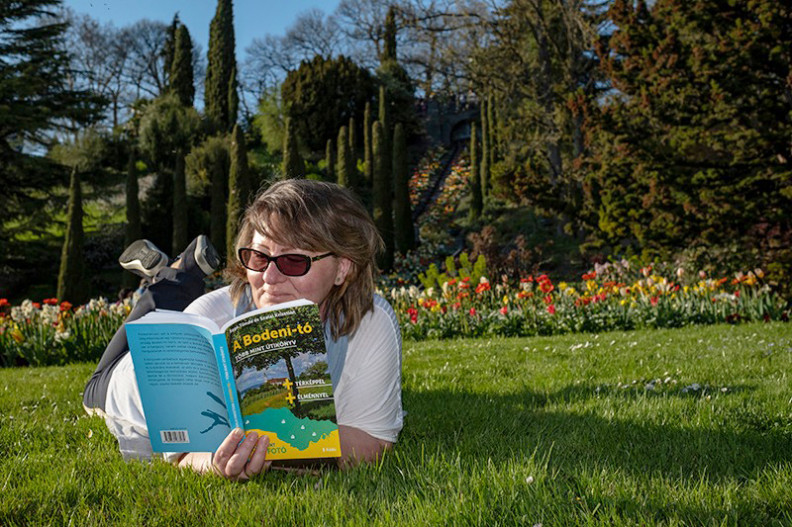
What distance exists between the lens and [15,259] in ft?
59.1

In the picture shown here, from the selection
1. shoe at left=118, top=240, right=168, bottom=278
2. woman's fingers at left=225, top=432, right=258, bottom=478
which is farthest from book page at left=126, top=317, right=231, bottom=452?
shoe at left=118, top=240, right=168, bottom=278

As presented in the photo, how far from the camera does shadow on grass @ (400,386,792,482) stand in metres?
2.31

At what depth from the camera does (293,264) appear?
2166 millimetres

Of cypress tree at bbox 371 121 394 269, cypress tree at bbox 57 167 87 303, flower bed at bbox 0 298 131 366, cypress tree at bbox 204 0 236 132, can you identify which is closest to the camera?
flower bed at bbox 0 298 131 366

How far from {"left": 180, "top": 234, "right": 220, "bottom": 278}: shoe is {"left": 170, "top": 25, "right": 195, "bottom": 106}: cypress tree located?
27415mm

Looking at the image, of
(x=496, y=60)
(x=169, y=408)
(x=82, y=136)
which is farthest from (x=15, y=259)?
(x=169, y=408)

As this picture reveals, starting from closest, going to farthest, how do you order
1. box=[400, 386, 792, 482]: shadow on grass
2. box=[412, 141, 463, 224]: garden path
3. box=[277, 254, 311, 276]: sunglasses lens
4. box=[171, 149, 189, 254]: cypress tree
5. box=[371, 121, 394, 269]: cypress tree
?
box=[277, 254, 311, 276]: sunglasses lens < box=[400, 386, 792, 482]: shadow on grass < box=[171, 149, 189, 254]: cypress tree < box=[371, 121, 394, 269]: cypress tree < box=[412, 141, 463, 224]: garden path

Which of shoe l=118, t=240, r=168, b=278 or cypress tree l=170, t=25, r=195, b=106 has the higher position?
cypress tree l=170, t=25, r=195, b=106

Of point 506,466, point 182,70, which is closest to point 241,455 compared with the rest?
point 506,466

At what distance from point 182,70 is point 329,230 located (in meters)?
29.9

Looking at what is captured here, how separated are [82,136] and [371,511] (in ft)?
85.3

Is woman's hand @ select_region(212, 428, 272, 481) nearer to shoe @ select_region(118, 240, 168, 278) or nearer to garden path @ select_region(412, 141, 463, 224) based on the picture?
shoe @ select_region(118, 240, 168, 278)

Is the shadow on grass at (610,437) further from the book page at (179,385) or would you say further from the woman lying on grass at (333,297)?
the book page at (179,385)

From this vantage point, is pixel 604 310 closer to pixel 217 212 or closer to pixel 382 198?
pixel 382 198
